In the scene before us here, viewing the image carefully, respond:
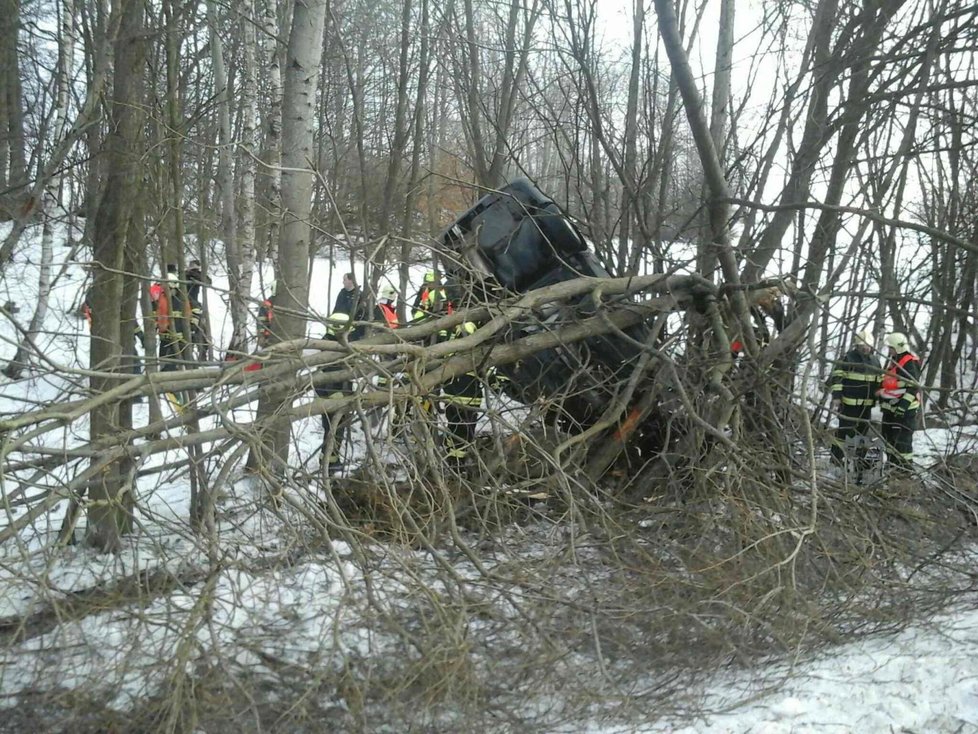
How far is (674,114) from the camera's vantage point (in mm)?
7258

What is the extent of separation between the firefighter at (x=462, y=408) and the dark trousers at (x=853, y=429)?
223 centimetres

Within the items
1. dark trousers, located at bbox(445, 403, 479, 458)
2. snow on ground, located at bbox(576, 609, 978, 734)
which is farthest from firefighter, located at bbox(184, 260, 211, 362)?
snow on ground, located at bbox(576, 609, 978, 734)

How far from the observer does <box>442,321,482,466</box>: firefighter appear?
4.96 m

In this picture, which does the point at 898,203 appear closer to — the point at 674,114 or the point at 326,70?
the point at 674,114

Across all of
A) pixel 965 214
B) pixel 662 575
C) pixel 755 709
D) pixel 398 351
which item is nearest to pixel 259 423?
pixel 398 351

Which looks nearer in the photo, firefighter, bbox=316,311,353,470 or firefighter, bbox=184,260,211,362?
firefighter, bbox=316,311,353,470

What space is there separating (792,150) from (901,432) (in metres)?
2.99

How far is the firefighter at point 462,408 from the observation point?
195 inches

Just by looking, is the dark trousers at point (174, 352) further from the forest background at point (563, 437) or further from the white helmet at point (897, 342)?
the white helmet at point (897, 342)

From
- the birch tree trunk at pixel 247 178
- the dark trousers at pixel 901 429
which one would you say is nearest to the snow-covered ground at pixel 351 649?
the dark trousers at pixel 901 429

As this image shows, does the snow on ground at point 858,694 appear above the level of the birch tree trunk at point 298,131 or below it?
below

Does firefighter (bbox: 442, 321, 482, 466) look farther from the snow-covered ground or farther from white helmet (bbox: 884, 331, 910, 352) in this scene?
white helmet (bbox: 884, 331, 910, 352)

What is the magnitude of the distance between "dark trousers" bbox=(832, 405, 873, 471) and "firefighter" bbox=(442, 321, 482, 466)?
2.23m

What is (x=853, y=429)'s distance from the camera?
6688mm
